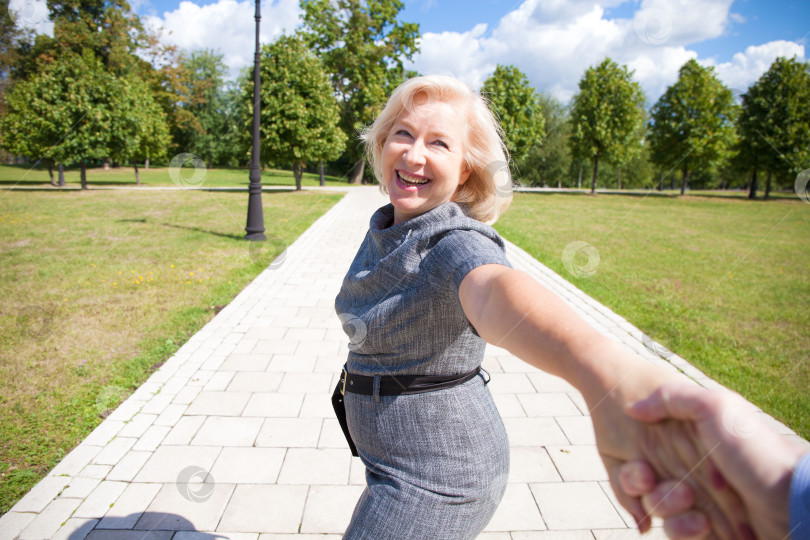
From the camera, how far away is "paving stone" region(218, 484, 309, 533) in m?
2.71

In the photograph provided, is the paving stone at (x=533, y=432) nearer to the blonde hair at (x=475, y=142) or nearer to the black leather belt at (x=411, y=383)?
the black leather belt at (x=411, y=383)

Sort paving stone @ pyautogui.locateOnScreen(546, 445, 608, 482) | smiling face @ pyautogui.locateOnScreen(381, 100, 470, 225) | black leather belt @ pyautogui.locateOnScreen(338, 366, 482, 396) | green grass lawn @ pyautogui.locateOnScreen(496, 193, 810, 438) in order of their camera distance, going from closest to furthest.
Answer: black leather belt @ pyautogui.locateOnScreen(338, 366, 482, 396), smiling face @ pyautogui.locateOnScreen(381, 100, 470, 225), paving stone @ pyautogui.locateOnScreen(546, 445, 608, 482), green grass lawn @ pyautogui.locateOnScreen(496, 193, 810, 438)

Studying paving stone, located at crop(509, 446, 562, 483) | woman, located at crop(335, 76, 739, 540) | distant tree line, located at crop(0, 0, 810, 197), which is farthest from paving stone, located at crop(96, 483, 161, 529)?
distant tree line, located at crop(0, 0, 810, 197)

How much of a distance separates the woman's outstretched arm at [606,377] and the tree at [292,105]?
23284mm

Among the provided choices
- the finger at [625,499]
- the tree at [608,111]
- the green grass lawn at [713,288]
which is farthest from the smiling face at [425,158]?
the tree at [608,111]

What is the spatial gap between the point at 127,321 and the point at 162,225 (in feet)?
29.0

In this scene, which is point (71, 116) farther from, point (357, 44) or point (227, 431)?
point (227, 431)

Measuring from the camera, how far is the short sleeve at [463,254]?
111 centimetres

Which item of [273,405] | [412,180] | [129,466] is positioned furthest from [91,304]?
[412,180]

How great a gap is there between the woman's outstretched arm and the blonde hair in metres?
0.64

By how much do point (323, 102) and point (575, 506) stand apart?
77.0 ft

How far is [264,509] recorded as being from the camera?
2.84 m

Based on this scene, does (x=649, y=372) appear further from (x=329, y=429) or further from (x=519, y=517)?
(x=329, y=429)

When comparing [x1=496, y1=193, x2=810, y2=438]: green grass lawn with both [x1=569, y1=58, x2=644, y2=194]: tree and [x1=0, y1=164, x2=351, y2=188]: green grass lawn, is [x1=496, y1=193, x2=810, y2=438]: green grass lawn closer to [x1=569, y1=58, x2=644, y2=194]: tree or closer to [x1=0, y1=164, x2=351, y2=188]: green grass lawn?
[x1=569, y1=58, x2=644, y2=194]: tree
